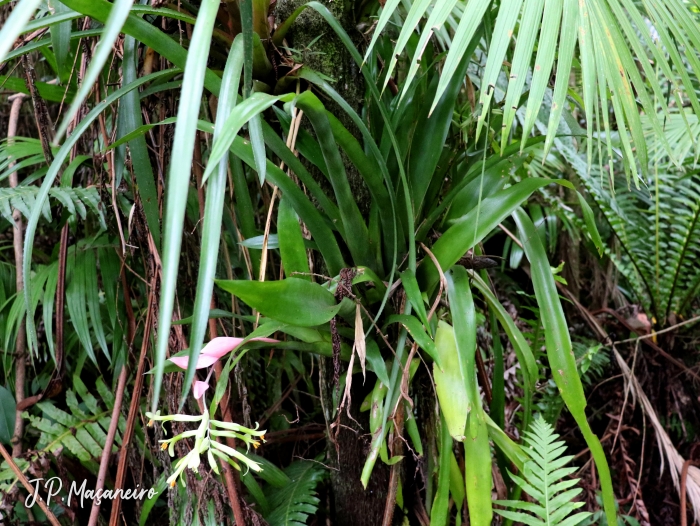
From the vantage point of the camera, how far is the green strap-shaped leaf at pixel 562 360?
0.61 m

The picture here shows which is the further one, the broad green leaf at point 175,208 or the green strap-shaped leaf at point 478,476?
the green strap-shaped leaf at point 478,476

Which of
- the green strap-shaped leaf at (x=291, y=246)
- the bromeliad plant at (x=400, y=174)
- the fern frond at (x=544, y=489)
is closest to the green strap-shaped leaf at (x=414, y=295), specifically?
the bromeliad plant at (x=400, y=174)

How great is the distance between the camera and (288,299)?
1.56 ft

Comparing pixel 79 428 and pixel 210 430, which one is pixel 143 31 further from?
pixel 79 428

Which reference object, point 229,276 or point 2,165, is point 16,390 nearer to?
point 2,165

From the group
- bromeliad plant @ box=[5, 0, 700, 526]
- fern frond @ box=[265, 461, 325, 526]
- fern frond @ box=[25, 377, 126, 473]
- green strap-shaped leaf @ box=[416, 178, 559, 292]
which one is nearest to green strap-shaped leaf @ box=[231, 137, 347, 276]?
bromeliad plant @ box=[5, 0, 700, 526]

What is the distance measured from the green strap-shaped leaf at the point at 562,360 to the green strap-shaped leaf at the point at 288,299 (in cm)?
27

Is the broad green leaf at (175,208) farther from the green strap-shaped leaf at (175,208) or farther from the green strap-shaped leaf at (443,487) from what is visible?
the green strap-shaped leaf at (443,487)

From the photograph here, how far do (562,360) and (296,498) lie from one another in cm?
43

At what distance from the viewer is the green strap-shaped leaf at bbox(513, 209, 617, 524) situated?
23.9 inches

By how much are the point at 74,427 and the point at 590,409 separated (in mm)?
1203

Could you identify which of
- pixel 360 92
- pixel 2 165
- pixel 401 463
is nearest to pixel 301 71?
pixel 360 92

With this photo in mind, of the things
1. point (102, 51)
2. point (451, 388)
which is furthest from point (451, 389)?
point (102, 51)

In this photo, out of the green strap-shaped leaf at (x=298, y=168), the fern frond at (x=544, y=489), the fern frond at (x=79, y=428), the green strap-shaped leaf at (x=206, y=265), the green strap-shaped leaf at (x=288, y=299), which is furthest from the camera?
the fern frond at (x=79, y=428)
